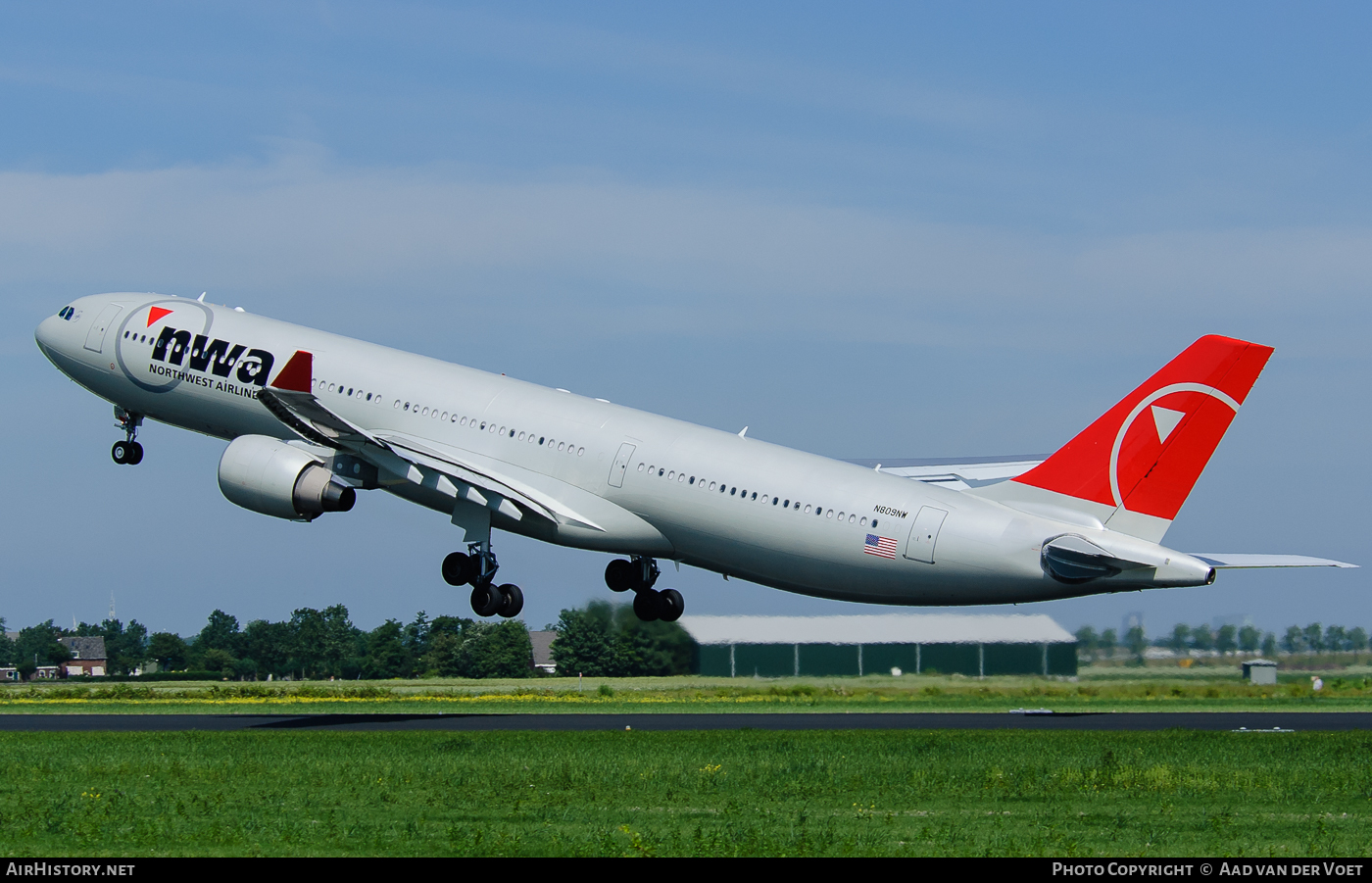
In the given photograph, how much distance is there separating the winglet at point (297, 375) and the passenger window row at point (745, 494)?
922 cm

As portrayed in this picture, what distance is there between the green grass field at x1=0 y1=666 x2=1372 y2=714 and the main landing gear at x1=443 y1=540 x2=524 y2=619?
9.17 metres

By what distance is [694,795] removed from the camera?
31.9m

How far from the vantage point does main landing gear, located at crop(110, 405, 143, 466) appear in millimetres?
53781

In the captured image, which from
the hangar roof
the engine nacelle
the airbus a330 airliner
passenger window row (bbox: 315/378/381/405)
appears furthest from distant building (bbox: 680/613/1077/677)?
the engine nacelle

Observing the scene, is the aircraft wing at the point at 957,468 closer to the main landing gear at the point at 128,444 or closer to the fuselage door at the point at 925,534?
the fuselage door at the point at 925,534

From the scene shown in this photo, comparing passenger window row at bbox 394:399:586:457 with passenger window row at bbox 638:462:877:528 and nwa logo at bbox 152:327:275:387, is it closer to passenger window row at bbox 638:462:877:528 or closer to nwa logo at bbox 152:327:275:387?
passenger window row at bbox 638:462:877:528

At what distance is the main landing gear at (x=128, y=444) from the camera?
176 ft

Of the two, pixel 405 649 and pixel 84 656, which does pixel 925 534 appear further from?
pixel 84 656

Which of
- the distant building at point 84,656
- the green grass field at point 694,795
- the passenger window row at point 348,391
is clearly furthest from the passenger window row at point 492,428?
the distant building at point 84,656

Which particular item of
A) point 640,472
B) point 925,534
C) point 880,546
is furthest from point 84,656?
point 925,534

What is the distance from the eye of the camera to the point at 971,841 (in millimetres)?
25062

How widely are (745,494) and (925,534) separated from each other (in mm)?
4905

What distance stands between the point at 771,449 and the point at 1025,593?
25.4ft

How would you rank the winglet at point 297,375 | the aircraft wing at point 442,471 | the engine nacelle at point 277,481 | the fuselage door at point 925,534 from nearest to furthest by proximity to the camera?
the fuselage door at point 925,534, the winglet at point 297,375, the engine nacelle at point 277,481, the aircraft wing at point 442,471
